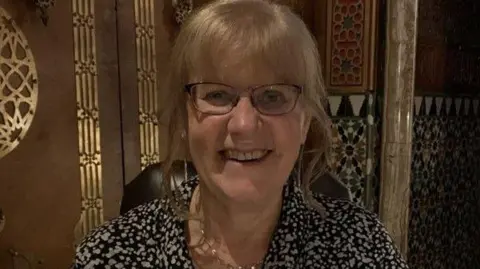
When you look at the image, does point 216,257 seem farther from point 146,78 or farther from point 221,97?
point 146,78

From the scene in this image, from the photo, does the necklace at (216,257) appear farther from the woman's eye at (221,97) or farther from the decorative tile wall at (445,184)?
the decorative tile wall at (445,184)

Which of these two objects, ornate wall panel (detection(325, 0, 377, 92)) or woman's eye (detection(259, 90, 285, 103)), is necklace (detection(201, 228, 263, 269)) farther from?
ornate wall panel (detection(325, 0, 377, 92))

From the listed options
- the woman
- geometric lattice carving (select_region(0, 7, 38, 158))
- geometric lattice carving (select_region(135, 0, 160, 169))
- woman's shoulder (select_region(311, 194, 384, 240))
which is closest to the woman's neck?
the woman

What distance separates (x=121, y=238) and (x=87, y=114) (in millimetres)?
876

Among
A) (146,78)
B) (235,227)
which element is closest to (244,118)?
(235,227)

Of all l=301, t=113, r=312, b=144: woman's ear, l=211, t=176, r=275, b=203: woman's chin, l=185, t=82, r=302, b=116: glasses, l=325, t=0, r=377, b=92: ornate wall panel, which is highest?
l=325, t=0, r=377, b=92: ornate wall panel

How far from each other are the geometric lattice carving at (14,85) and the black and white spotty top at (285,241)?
0.73 m

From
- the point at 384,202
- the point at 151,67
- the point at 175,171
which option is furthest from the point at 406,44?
the point at 175,171

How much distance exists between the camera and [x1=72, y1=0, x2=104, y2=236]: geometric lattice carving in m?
1.80

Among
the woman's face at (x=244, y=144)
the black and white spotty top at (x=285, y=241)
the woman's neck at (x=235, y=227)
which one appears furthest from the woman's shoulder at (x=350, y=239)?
the woman's face at (x=244, y=144)

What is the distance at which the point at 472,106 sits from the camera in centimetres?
284

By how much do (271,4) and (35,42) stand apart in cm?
101

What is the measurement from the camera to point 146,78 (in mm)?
2027

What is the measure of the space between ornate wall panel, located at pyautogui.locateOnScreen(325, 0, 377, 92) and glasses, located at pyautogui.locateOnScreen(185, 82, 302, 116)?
1.20m
